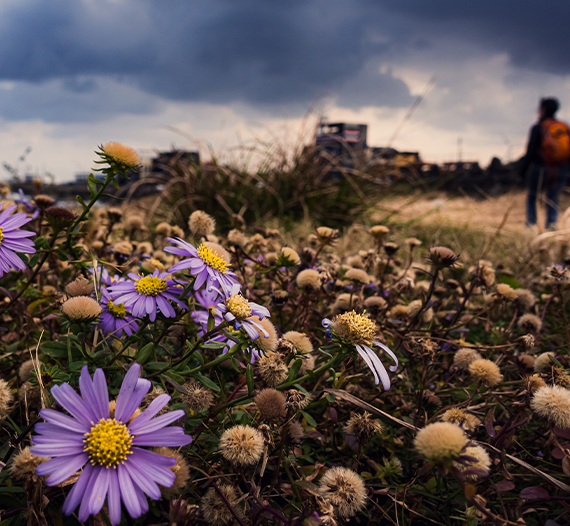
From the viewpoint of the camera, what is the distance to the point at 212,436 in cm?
100

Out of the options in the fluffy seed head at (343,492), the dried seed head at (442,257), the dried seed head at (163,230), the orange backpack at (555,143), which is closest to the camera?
the fluffy seed head at (343,492)

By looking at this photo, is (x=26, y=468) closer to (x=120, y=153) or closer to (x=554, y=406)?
(x=120, y=153)

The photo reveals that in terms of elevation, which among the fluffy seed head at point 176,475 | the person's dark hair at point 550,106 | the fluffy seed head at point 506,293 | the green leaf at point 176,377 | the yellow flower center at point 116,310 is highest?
the person's dark hair at point 550,106

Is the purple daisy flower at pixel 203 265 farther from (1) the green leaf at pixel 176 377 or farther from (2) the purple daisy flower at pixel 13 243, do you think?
(2) the purple daisy flower at pixel 13 243

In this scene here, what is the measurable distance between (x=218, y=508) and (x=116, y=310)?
51 centimetres

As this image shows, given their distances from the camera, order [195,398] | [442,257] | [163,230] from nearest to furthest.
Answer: [195,398], [442,257], [163,230]

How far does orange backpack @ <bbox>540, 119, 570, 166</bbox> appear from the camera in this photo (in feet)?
25.5

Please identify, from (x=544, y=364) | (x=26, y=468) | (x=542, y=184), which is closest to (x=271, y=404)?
(x=26, y=468)

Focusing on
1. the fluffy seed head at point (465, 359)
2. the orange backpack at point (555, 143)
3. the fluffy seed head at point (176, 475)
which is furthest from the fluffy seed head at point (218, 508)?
the orange backpack at point (555, 143)

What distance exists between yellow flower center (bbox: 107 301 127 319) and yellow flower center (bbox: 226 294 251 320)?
0.32 metres

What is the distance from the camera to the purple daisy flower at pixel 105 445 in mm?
640

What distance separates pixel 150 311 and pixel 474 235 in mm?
5019

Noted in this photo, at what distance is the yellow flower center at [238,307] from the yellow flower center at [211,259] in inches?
4.9

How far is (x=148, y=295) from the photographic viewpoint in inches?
38.7
